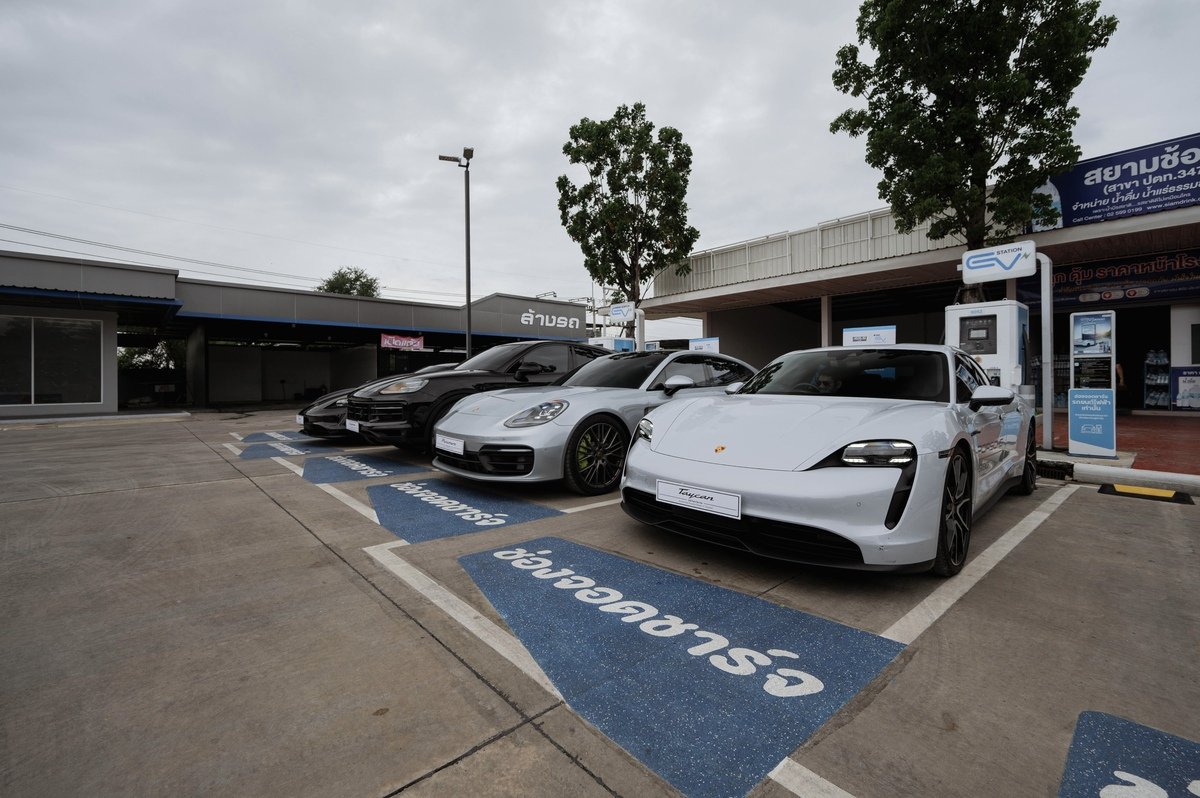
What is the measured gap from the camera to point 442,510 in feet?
13.6

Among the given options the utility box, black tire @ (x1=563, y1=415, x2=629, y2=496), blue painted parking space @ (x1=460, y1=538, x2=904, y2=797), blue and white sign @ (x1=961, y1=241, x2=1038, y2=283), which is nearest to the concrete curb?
the utility box

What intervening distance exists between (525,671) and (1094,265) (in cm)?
1657

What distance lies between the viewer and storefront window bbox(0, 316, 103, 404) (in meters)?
15.2

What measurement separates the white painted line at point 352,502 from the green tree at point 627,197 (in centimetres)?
1218

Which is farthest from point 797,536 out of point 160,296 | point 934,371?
point 160,296

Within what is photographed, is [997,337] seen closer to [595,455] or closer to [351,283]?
[595,455]

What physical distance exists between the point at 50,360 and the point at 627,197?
17.2 m

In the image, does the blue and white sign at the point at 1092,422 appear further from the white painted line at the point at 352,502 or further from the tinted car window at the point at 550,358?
the white painted line at the point at 352,502

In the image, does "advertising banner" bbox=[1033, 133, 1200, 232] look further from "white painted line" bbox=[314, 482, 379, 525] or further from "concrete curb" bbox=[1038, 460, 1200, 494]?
"white painted line" bbox=[314, 482, 379, 525]

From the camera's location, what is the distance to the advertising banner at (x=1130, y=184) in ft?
30.8

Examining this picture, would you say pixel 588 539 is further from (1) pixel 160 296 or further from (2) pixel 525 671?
(1) pixel 160 296

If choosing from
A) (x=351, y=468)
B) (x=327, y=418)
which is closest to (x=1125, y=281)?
(x=351, y=468)

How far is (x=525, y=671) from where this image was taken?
1938mm

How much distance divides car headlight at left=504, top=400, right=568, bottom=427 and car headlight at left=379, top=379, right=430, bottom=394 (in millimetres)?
2061
